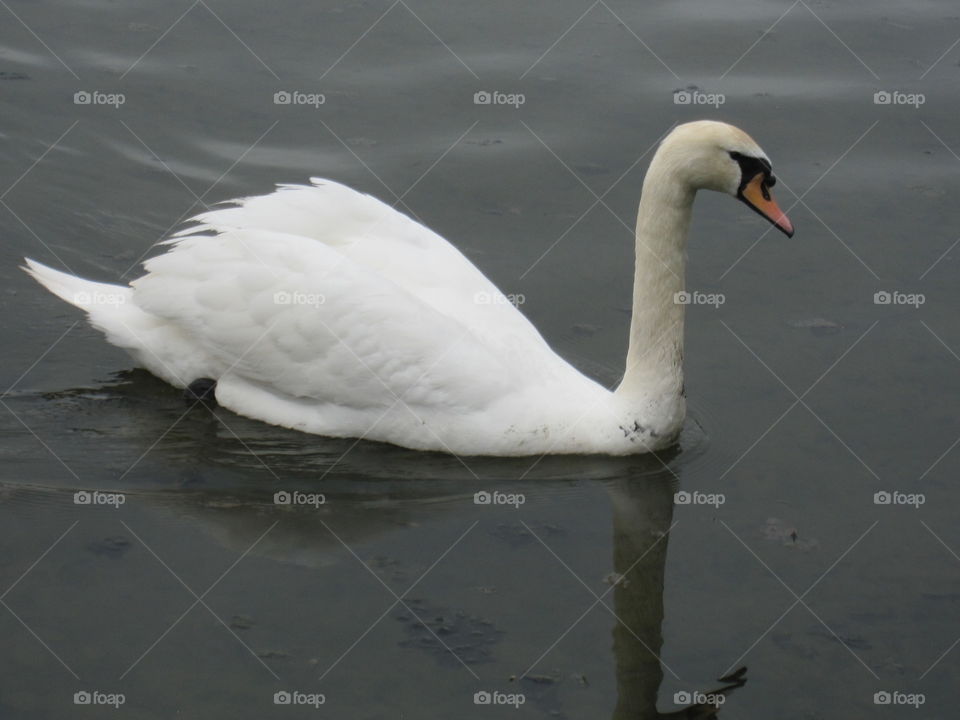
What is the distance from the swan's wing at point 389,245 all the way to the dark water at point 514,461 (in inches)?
36.1

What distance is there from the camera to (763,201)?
29.0 ft

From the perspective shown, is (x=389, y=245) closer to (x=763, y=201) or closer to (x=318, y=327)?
(x=318, y=327)

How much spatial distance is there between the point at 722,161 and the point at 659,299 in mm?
910

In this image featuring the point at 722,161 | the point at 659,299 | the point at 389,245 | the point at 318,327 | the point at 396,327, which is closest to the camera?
the point at 722,161

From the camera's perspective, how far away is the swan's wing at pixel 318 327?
883 centimetres

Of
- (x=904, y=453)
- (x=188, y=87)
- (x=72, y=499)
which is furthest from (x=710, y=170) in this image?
(x=188, y=87)

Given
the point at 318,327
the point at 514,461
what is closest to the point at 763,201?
the point at 514,461

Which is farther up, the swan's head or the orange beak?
the swan's head

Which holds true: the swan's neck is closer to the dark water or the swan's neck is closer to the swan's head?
the swan's head

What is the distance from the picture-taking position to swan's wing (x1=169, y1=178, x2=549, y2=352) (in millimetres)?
9219

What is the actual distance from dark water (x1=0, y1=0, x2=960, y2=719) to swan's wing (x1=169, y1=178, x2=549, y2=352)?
916 millimetres

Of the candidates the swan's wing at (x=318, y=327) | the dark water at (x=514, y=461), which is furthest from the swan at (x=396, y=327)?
the dark water at (x=514, y=461)

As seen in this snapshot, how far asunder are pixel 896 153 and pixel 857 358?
10.4 feet

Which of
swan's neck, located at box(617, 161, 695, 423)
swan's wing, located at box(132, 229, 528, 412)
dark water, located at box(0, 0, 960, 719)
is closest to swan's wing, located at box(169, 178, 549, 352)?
swan's wing, located at box(132, 229, 528, 412)
